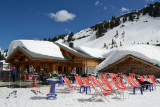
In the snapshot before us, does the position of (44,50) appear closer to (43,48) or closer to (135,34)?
(43,48)

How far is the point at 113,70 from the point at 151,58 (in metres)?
4.76

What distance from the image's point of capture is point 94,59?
2589 cm

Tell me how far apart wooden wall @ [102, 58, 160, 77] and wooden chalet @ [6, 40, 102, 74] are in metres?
4.90

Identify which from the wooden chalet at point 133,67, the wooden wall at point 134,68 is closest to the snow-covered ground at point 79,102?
the wooden chalet at point 133,67

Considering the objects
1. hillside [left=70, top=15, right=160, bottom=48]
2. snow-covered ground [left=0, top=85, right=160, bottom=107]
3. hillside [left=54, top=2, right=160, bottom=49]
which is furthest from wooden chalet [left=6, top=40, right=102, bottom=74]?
hillside [left=70, top=15, right=160, bottom=48]

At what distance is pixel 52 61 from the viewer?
21.4 meters

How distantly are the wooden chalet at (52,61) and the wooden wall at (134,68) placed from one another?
16.1 feet

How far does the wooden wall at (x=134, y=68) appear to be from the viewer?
17.7 m

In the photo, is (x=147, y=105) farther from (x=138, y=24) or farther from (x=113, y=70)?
(x=138, y=24)

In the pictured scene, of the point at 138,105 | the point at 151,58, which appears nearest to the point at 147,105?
the point at 138,105

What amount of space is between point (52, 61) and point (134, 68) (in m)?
10.4

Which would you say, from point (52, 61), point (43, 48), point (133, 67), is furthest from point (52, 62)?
point (133, 67)

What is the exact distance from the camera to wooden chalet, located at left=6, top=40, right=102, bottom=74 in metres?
19.7

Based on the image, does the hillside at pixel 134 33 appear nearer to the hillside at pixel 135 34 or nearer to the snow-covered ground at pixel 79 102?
the hillside at pixel 135 34
